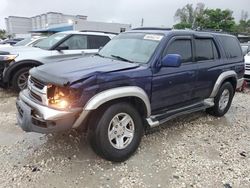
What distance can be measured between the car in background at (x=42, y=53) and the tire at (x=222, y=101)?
3.19 meters

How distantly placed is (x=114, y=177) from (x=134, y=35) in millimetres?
2514

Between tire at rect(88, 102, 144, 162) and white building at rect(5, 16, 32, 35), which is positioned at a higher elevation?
tire at rect(88, 102, 144, 162)

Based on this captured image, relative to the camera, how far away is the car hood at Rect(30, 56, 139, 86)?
340cm

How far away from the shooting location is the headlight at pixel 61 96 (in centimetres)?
333

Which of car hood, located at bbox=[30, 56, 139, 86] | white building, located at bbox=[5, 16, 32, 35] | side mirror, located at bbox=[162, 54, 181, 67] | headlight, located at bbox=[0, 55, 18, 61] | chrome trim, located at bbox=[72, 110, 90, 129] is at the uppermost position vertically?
side mirror, located at bbox=[162, 54, 181, 67]

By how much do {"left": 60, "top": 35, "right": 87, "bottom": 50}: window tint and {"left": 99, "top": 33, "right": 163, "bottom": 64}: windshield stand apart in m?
3.17

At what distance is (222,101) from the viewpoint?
6.01 m

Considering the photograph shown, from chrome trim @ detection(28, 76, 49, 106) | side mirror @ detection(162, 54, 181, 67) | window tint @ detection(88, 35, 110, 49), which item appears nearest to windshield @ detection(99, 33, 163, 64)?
side mirror @ detection(162, 54, 181, 67)

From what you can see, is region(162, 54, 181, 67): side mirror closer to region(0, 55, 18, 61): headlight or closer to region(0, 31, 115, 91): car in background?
region(0, 31, 115, 91): car in background

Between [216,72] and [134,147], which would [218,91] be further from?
[134,147]

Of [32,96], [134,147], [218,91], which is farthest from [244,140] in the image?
[32,96]

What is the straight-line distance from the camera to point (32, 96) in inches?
A: 152

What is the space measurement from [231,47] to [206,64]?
1.29 metres

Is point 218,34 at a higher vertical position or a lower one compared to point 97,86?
higher
